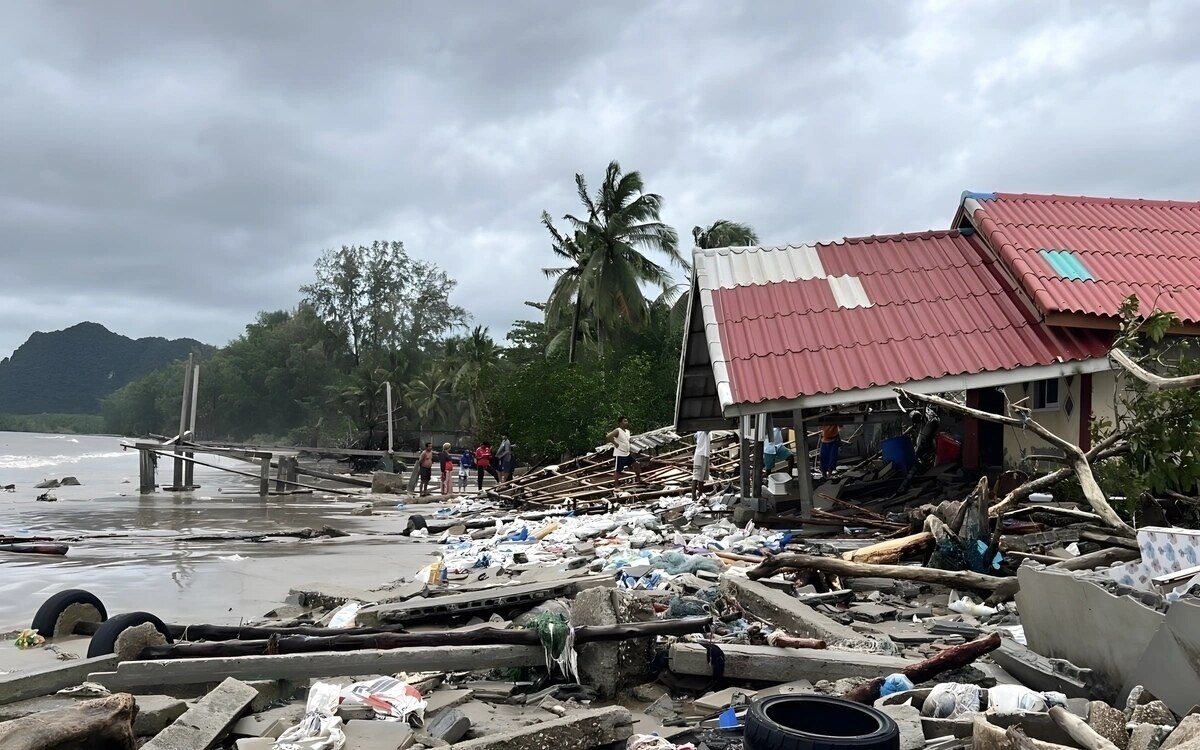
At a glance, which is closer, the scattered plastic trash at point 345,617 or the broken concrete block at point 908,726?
the broken concrete block at point 908,726

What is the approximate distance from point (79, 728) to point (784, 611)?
442 centimetres

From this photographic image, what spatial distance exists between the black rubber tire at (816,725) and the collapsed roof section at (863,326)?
24.6 ft

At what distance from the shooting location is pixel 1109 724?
3.70 m

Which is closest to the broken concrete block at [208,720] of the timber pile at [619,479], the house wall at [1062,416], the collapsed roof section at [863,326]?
the collapsed roof section at [863,326]

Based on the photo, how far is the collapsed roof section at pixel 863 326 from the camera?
11.1 metres

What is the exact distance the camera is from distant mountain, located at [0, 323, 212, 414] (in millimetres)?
172250

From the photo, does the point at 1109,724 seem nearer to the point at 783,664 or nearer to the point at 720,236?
the point at 783,664

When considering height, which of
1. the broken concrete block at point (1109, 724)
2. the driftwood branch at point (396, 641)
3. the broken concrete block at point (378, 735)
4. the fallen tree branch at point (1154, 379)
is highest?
the fallen tree branch at point (1154, 379)

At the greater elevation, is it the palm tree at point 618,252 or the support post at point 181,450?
the palm tree at point 618,252

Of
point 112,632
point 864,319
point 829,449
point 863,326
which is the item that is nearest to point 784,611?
point 112,632

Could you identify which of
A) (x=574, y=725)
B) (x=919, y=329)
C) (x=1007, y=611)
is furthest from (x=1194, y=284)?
(x=574, y=725)

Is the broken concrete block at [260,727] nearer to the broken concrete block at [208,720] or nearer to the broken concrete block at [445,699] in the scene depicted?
the broken concrete block at [208,720]

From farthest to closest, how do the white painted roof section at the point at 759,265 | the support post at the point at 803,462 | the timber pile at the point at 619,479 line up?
the timber pile at the point at 619,479 → the white painted roof section at the point at 759,265 → the support post at the point at 803,462

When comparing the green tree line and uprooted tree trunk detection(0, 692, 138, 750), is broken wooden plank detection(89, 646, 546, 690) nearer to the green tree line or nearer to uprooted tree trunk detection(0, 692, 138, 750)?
uprooted tree trunk detection(0, 692, 138, 750)
